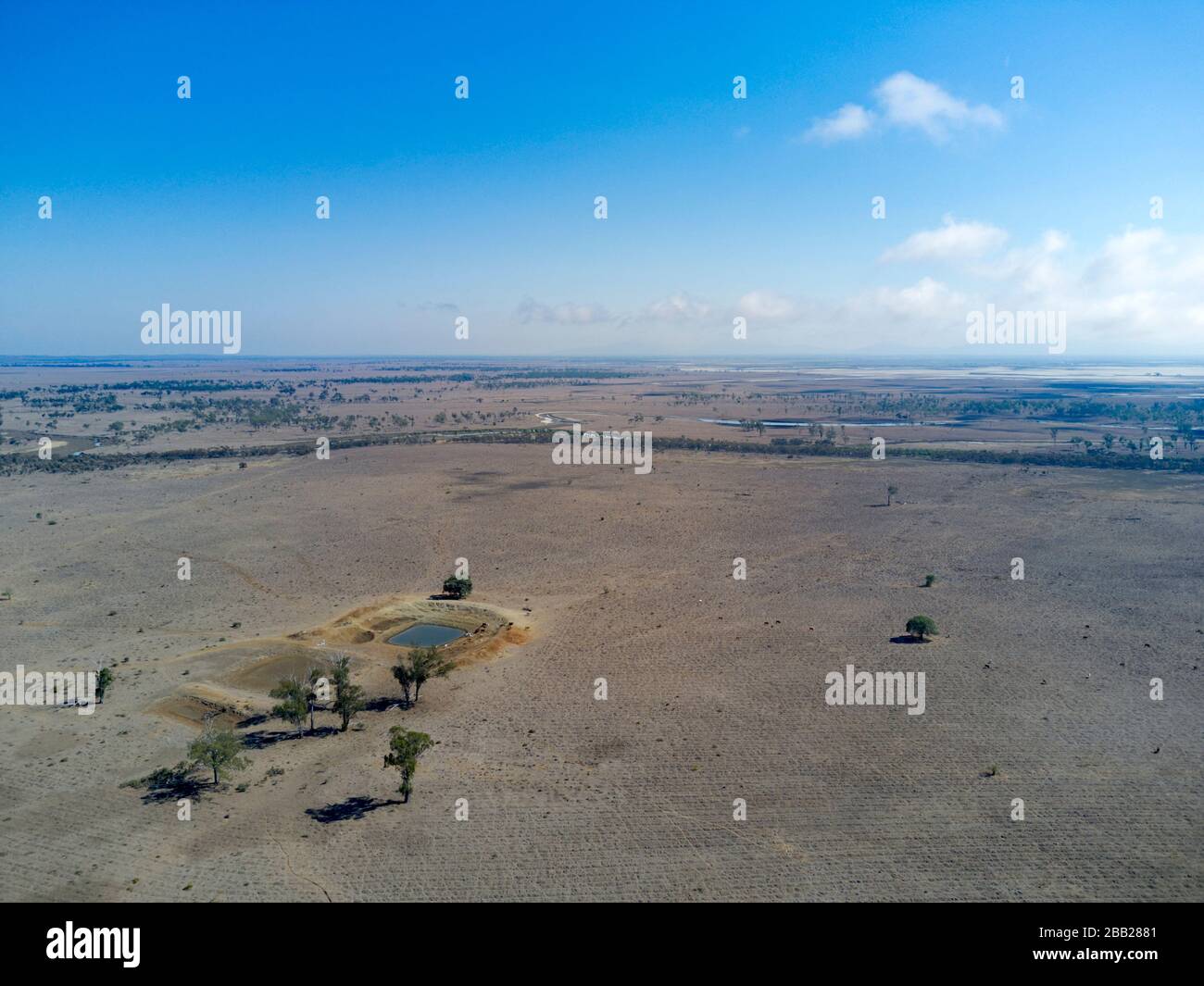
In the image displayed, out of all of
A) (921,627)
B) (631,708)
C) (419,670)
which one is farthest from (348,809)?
(921,627)

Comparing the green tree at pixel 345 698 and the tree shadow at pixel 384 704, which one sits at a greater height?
the green tree at pixel 345 698

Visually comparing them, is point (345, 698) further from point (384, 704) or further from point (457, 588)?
point (457, 588)

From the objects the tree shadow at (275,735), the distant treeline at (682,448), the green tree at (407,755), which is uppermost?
the distant treeline at (682,448)

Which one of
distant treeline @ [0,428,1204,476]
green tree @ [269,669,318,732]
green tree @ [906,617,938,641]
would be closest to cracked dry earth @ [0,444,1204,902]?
green tree @ [269,669,318,732]

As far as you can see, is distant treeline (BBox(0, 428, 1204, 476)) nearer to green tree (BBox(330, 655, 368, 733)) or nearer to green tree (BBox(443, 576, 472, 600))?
green tree (BBox(443, 576, 472, 600))

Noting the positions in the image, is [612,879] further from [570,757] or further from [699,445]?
[699,445]

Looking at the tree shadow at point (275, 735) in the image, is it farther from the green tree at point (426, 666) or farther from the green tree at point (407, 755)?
the green tree at point (407, 755)

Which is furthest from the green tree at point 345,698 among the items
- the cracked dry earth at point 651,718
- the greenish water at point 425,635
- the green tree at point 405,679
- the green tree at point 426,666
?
the greenish water at point 425,635
